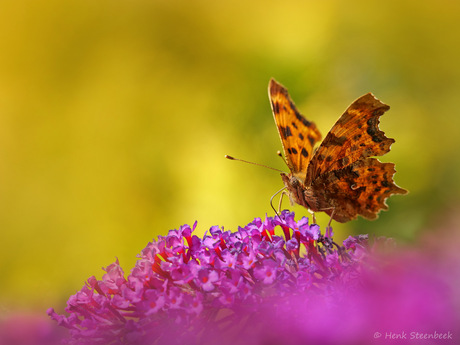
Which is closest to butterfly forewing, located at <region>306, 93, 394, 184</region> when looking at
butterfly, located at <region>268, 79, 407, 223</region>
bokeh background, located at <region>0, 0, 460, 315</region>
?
butterfly, located at <region>268, 79, 407, 223</region>

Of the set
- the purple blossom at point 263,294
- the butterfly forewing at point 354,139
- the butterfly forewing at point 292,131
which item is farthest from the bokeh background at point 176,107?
the purple blossom at point 263,294

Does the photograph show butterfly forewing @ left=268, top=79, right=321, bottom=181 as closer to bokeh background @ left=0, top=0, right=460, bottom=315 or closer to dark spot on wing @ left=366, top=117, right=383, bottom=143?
dark spot on wing @ left=366, top=117, right=383, bottom=143

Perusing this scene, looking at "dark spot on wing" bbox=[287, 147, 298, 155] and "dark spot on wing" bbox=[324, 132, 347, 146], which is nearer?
"dark spot on wing" bbox=[324, 132, 347, 146]

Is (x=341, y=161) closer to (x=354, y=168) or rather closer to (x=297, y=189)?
(x=354, y=168)

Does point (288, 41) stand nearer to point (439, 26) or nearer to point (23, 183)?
point (439, 26)

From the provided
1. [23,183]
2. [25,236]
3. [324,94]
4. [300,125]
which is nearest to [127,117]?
[23,183]

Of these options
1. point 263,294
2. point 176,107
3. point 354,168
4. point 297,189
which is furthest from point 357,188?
point 176,107
